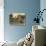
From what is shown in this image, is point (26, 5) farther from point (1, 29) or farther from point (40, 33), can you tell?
point (40, 33)

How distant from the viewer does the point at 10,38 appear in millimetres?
5203

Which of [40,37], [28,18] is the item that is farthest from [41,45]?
[28,18]

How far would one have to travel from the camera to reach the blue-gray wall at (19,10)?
16.8ft

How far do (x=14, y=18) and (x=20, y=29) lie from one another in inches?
19.2

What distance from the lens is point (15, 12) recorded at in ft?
17.0

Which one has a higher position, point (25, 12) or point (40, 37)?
point (25, 12)

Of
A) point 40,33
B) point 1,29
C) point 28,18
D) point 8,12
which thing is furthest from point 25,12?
point 40,33

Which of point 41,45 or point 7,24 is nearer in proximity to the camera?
point 41,45

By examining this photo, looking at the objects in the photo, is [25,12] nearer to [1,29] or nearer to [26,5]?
[26,5]

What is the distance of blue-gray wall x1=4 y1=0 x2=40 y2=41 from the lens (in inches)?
202

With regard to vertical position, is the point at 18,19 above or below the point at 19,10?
below

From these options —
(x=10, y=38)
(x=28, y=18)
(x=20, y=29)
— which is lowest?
(x=10, y=38)

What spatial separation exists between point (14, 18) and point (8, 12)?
1.08ft

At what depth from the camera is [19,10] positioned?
5164 millimetres
